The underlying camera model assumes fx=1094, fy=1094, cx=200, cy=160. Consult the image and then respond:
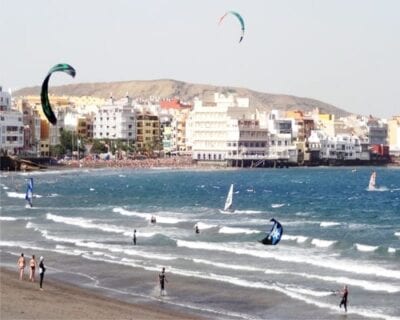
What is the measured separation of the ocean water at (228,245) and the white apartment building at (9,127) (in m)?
47.1

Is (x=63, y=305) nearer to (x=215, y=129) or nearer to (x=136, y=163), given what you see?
(x=136, y=163)

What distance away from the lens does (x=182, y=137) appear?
510 feet

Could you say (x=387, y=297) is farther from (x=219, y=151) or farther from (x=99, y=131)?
(x=99, y=131)

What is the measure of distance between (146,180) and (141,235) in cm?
5938

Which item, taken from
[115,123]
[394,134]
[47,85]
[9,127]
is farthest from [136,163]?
[47,85]

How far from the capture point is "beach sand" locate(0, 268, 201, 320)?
21.2 meters

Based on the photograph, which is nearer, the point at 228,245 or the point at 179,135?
the point at 228,245

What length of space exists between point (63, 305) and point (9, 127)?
100462 mm

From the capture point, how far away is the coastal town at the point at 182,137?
132375 millimetres

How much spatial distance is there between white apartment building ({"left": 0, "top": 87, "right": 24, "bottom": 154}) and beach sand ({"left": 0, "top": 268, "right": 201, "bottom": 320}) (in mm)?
94598

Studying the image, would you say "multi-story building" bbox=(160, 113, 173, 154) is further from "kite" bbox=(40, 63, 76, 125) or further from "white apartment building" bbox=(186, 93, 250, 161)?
"kite" bbox=(40, 63, 76, 125)

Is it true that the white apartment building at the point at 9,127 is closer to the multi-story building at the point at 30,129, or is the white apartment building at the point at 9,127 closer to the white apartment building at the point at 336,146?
the multi-story building at the point at 30,129

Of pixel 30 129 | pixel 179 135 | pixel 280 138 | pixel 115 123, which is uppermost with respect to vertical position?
pixel 115 123

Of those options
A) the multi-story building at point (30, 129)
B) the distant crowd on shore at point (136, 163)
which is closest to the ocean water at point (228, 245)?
the distant crowd on shore at point (136, 163)
